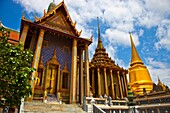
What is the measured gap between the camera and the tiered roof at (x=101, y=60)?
75.7 ft

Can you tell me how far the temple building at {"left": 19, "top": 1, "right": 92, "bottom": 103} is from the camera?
41.9ft

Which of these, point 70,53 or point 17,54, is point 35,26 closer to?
point 70,53

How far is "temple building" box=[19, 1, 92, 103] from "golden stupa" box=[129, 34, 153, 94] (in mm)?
20394

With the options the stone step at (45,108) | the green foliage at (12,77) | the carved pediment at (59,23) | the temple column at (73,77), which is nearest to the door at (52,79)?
the temple column at (73,77)

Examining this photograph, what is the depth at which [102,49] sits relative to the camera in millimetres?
28484

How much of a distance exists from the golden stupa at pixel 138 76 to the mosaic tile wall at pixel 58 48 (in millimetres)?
20600

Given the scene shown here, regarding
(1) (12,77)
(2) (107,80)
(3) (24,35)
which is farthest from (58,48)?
(2) (107,80)

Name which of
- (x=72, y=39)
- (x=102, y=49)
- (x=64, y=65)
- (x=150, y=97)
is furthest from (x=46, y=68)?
(x=102, y=49)

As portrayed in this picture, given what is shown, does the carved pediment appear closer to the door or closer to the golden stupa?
the door

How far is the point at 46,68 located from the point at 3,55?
7158 mm

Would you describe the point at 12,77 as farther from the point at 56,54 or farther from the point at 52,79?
the point at 56,54

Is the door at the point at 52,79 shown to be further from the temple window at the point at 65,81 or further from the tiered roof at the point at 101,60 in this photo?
the tiered roof at the point at 101,60

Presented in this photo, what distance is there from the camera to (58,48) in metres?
15.1

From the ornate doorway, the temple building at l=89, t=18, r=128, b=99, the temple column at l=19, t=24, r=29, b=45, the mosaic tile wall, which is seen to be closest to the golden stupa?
the temple building at l=89, t=18, r=128, b=99
